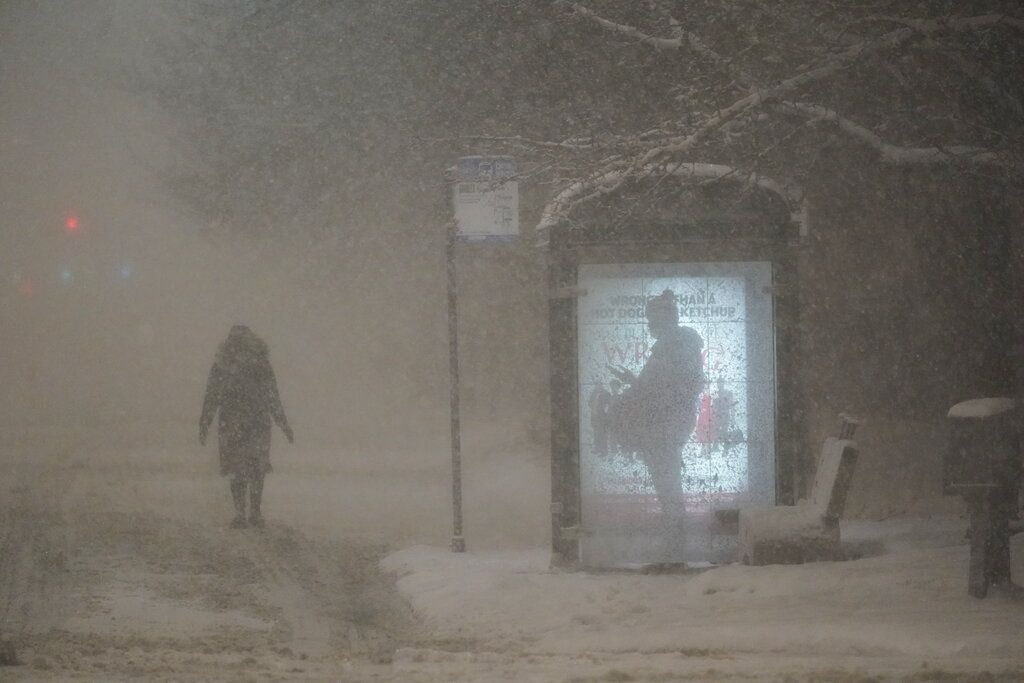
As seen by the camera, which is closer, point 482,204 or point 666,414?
point 666,414

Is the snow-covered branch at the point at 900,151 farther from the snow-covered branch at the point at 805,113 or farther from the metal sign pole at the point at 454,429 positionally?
the metal sign pole at the point at 454,429

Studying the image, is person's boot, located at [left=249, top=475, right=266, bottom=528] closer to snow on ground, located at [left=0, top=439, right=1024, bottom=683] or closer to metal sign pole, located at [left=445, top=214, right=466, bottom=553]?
snow on ground, located at [left=0, top=439, right=1024, bottom=683]

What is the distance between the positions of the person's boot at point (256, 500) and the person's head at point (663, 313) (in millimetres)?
4847

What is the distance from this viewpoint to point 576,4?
10.3 metres

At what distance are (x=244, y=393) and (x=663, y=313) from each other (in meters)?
5.16

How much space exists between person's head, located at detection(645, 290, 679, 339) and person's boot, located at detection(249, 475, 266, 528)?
191 inches

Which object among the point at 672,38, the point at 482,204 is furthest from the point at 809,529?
the point at 672,38

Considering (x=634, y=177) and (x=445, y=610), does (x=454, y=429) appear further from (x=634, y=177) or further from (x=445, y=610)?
(x=634, y=177)

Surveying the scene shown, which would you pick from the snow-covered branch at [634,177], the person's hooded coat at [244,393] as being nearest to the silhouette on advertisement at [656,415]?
the snow-covered branch at [634,177]

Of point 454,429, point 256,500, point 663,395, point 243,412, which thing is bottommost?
point 256,500

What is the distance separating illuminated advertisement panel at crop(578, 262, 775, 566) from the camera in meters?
8.79

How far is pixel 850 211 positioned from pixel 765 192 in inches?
156

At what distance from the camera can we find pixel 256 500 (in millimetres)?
11727

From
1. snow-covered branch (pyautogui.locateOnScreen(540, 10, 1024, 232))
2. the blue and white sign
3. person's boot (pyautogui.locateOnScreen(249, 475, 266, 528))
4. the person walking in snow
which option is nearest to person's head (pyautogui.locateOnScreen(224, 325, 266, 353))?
the person walking in snow
